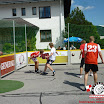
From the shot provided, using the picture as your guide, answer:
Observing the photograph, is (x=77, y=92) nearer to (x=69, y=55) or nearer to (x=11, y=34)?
(x=11, y=34)

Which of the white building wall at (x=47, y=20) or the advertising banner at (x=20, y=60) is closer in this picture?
the advertising banner at (x=20, y=60)

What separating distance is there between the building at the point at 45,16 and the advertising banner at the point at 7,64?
1032 centimetres

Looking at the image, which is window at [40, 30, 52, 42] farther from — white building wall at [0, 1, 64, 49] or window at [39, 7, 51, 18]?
window at [39, 7, 51, 18]

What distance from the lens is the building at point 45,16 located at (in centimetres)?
1842

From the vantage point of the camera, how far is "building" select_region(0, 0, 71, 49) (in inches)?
725

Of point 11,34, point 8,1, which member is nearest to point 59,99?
point 11,34

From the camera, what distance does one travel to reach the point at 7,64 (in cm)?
775

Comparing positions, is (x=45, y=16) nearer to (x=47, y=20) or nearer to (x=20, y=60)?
(x=47, y=20)

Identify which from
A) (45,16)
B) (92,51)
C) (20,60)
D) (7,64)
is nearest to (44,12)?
(45,16)

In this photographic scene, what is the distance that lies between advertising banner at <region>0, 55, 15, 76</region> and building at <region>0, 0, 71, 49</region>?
33.9 ft

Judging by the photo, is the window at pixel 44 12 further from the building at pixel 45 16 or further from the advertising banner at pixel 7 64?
the advertising banner at pixel 7 64

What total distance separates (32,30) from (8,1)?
476cm

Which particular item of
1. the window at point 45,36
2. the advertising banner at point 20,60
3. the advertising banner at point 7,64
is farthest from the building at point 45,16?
the advertising banner at point 7,64

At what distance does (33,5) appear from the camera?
1888 centimetres
